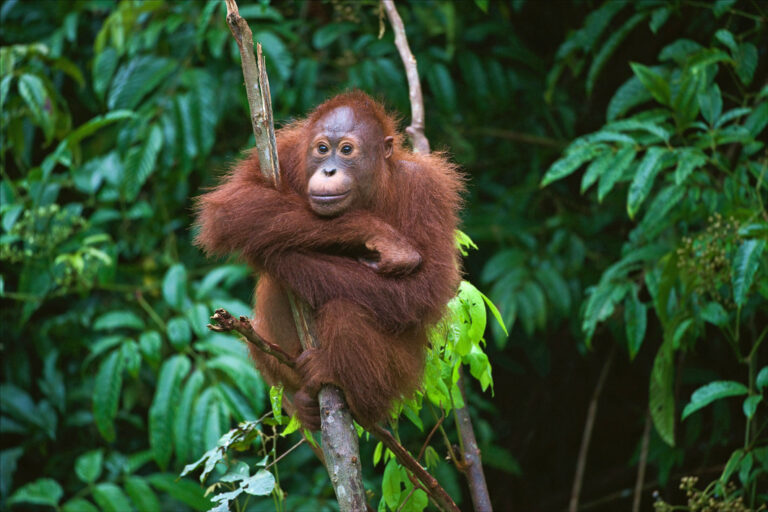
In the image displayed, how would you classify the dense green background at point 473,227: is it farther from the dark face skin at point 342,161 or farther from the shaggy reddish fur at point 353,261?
the shaggy reddish fur at point 353,261

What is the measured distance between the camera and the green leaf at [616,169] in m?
3.12

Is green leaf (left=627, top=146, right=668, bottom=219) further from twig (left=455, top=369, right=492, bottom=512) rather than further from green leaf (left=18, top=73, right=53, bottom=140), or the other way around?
green leaf (left=18, top=73, right=53, bottom=140)

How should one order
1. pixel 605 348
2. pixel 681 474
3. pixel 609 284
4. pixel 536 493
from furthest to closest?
pixel 536 493
pixel 605 348
pixel 681 474
pixel 609 284

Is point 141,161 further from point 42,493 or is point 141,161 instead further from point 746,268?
point 746,268

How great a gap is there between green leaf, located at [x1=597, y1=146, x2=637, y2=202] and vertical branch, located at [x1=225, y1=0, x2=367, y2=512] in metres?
1.40

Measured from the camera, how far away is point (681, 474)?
14.5 feet

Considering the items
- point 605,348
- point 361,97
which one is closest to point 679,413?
point 605,348

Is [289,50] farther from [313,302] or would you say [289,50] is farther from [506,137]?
[313,302]

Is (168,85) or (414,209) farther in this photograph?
(168,85)

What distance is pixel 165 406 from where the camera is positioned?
11.7 feet

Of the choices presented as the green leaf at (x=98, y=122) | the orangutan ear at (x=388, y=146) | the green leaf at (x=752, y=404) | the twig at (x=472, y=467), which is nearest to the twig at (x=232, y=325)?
the orangutan ear at (x=388, y=146)

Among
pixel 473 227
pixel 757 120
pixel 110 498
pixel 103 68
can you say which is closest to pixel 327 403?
pixel 110 498

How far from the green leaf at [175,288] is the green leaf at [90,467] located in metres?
0.79

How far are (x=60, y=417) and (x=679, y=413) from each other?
3.26 metres
